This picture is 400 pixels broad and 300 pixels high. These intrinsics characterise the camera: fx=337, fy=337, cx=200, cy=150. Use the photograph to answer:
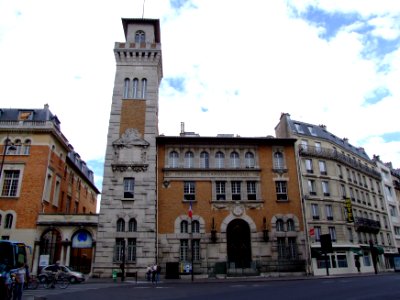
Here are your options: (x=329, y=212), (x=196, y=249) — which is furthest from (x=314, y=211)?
(x=196, y=249)

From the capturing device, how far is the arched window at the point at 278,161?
3475 centimetres

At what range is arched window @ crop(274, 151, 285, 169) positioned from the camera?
34.8 metres

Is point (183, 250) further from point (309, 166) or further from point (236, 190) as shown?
point (309, 166)

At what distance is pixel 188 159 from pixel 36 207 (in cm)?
1520

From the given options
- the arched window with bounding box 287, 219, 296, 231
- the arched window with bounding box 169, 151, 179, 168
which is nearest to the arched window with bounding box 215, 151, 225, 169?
the arched window with bounding box 169, 151, 179, 168

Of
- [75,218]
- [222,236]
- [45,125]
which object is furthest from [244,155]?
[45,125]

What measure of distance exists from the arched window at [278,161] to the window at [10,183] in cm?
2589

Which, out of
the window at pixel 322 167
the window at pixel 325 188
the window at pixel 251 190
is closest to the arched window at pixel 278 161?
the window at pixel 251 190

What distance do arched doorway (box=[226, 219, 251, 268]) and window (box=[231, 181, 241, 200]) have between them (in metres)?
2.24

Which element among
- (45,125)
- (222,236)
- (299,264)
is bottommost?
(299,264)

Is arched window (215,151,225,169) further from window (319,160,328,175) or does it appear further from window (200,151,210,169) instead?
window (319,160,328,175)

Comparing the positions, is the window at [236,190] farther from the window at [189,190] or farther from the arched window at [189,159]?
the arched window at [189,159]

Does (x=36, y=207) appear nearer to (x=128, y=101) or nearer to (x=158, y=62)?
(x=128, y=101)

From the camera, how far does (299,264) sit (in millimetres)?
31281
